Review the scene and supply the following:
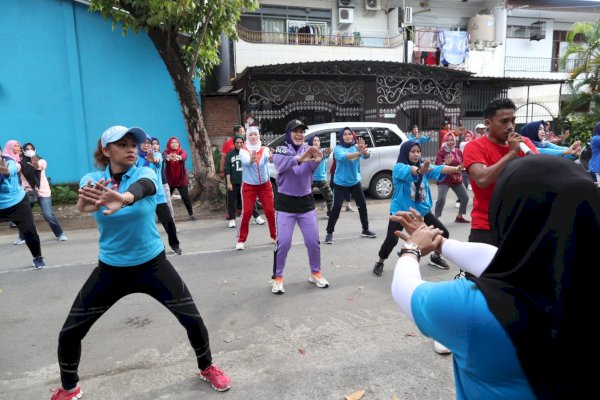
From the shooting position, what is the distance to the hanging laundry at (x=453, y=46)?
17.2 m

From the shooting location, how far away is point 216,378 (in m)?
2.84

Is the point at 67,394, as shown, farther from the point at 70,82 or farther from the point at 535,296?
the point at 70,82

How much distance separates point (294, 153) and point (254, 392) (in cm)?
241

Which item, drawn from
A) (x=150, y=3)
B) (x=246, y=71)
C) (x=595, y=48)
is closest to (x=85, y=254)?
(x=150, y=3)

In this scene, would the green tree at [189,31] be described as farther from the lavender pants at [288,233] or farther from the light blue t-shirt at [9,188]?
the lavender pants at [288,233]

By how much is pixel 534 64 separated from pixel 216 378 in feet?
73.9

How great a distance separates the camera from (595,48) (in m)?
14.5

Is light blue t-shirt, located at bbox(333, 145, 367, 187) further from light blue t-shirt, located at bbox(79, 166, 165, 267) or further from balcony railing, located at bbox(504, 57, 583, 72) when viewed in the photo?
balcony railing, located at bbox(504, 57, 583, 72)

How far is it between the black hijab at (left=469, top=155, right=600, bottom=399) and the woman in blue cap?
209 cm

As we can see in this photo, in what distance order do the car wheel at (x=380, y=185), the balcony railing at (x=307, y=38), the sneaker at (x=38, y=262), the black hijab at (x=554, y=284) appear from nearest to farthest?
the black hijab at (x=554, y=284) → the sneaker at (x=38, y=262) → the car wheel at (x=380, y=185) → the balcony railing at (x=307, y=38)

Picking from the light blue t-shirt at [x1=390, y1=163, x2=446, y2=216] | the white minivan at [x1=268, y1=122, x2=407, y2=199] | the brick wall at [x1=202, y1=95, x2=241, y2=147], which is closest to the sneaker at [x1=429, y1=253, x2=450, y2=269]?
the light blue t-shirt at [x1=390, y1=163, x2=446, y2=216]

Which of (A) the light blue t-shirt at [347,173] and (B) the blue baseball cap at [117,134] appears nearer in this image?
(B) the blue baseball cap at [117,134]

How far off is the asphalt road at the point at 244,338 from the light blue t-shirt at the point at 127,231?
3.01 feet

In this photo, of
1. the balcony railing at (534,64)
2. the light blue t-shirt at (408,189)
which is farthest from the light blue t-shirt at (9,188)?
the balcony railing at (534,64)
